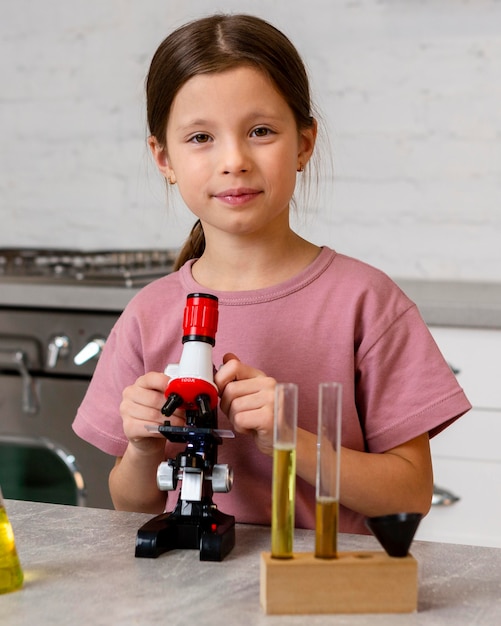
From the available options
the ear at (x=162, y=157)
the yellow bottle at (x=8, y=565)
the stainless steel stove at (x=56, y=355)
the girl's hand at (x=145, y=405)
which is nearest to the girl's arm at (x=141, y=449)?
the girl's hand at (x=145, y=405)

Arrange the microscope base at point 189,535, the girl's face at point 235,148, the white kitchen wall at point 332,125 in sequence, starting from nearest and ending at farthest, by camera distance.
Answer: the microscope base at point 189,535
the girl's face at point 235,148
the white kitchen wall at point 332,125

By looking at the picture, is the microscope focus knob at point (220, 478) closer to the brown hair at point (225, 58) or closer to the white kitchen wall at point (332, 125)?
the brown hair at point (225, 58)

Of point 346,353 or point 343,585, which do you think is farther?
point 346,353

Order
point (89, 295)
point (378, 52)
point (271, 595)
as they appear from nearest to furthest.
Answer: point (271, 595), point (89, 295), point (378, 52)

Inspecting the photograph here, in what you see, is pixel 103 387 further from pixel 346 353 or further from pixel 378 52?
pixel 378 52

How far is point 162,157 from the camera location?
1.22 meters

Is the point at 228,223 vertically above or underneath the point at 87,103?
underneath

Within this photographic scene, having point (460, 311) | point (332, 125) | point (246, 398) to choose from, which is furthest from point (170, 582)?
point (332, 125)

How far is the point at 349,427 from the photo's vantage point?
1.09 m

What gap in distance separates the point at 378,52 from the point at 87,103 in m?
0.86

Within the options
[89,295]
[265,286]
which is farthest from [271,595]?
[89,295]

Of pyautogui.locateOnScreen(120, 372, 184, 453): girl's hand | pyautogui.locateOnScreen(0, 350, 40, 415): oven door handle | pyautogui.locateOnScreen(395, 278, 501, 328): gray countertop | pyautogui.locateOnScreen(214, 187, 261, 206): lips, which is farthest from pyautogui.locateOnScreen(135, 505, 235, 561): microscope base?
pyautogui.locateOnScreen(0, 350, 40, 415): oven door handle

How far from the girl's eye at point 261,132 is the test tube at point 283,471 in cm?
43

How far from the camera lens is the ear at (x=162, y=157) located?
121 cm
